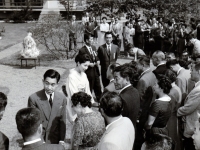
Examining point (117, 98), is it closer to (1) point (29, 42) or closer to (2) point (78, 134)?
(2) point (78, 134)

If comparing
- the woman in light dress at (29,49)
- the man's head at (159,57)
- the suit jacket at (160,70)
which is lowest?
the woman in light dress at (29,49)

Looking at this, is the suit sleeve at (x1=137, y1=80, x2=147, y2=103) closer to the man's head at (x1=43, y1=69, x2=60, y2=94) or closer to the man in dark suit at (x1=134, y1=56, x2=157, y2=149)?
the man in dark suit at (x1=134, y1=56, x2=157, y2=149)

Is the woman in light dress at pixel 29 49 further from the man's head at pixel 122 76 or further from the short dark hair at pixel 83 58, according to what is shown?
the man's head at pixel 122 76

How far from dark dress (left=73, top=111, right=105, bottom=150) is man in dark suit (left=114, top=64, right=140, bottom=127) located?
2.64 feet

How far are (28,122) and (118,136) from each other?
0.91 metres

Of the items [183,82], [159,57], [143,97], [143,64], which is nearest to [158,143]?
[143,97]

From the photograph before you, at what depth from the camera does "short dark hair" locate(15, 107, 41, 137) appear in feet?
9.95

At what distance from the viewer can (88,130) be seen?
3814 millimetres

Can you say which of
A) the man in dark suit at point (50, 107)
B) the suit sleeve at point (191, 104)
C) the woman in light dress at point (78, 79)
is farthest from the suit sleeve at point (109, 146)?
the woman in light dress at point (78, 79)

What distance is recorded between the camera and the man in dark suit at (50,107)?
14.6 feet

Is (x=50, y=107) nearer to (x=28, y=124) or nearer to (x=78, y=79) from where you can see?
(x=78, y=79)

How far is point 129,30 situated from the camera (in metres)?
16.0

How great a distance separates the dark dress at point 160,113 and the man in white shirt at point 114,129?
1.09 m

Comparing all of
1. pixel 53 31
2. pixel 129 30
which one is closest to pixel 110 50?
pixel 53 31
